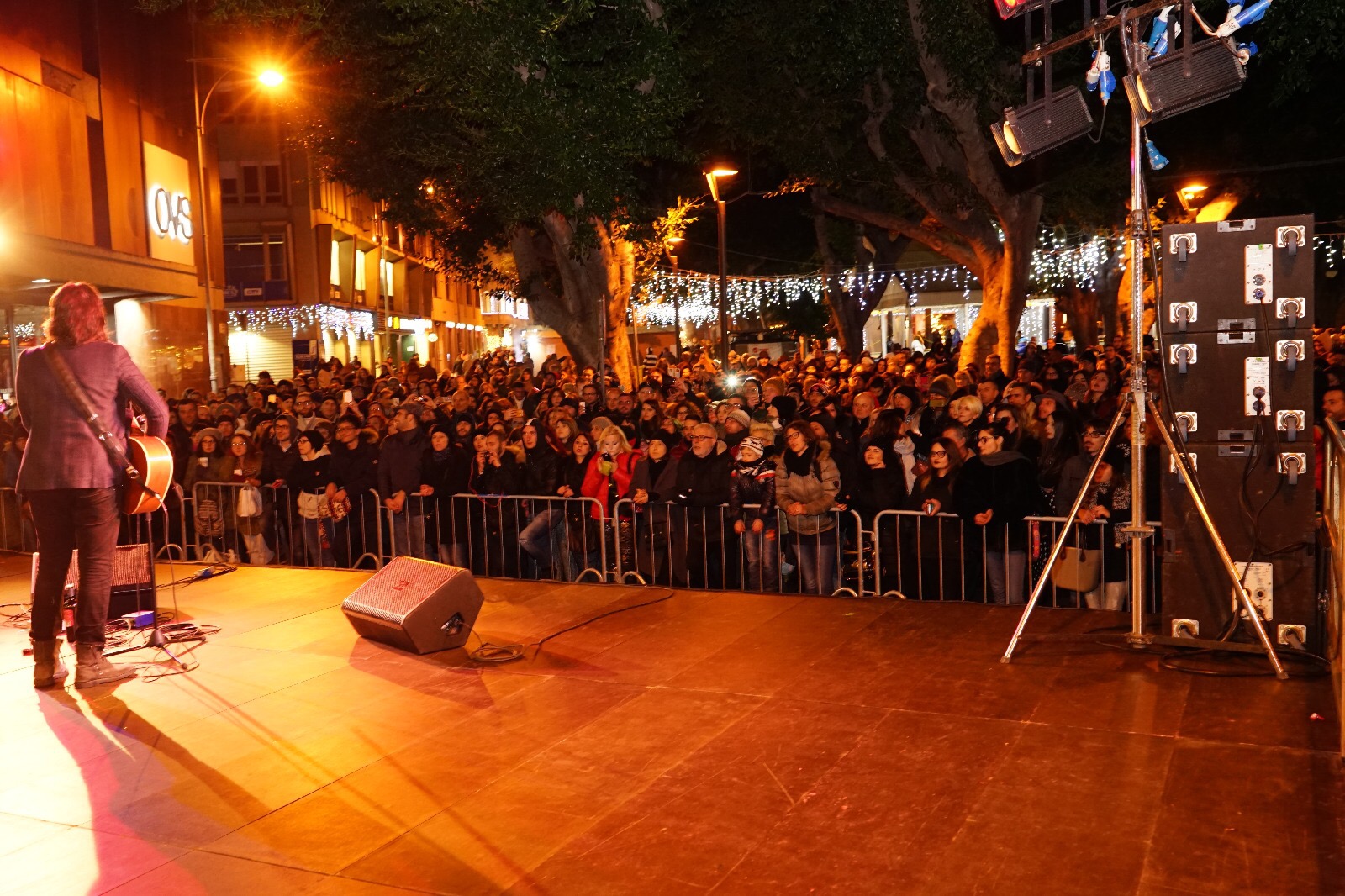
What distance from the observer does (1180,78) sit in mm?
6500

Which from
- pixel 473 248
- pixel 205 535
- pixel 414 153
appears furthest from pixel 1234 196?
pixel 205 535

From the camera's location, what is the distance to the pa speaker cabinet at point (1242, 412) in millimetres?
6141

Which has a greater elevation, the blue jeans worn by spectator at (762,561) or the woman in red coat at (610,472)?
the woman in red coat at (610,472)

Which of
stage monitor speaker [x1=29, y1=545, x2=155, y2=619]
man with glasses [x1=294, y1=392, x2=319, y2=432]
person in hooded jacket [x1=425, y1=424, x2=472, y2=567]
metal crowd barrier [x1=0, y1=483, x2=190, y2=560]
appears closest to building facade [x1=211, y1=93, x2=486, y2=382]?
man with glasses [x1=294, y1=392, x2=319, y2=432]

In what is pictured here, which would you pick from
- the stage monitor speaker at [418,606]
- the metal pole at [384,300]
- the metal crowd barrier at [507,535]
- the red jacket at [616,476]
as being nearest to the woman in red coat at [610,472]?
the red jacket at [616,476]

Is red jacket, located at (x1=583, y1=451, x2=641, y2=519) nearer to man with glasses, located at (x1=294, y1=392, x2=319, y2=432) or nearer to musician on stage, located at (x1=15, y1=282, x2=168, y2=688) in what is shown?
musician on stage, located at (x1=15, y1=282, x2=168, y2=688)

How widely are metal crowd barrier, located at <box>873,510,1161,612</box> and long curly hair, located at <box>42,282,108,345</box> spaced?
5.20m

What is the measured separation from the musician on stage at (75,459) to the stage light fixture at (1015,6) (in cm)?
541

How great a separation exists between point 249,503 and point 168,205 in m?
15.9

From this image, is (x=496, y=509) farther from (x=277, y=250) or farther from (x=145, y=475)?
(x=277, y=250)

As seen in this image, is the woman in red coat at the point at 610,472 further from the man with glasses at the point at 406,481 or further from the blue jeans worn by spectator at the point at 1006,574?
the blue jeans worn by spectator at the point at 1006,574

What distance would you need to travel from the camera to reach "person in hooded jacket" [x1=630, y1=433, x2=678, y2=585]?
31.8 ft

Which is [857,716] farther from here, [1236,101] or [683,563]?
[1236,101]

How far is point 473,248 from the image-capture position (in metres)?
21.8
